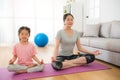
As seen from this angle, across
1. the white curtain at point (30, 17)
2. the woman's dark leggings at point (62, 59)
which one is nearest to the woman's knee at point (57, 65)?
the woman's dark leggings at point (62, 59)

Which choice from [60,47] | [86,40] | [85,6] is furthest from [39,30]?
[60,47]

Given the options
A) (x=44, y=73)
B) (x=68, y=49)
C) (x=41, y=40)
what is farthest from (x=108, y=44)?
(x=41, y=40)

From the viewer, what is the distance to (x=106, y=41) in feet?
9.33

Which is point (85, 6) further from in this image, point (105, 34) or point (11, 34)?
point (11, 34)

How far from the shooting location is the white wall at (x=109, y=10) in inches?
157

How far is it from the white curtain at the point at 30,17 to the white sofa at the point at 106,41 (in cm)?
267

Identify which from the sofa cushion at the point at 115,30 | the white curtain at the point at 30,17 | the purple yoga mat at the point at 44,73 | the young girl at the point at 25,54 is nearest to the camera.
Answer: the purple yoga mat at the point at 44,73

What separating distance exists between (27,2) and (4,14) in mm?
978

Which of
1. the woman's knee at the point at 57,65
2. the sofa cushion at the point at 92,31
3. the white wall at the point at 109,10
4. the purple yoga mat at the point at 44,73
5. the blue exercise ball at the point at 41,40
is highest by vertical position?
the white wall at the point at 109,10

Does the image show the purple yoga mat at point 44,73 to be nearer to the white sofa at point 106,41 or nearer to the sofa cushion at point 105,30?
the white sofa at point 106,41

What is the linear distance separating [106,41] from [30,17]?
420 cm

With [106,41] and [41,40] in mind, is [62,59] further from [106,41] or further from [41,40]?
[41,40]

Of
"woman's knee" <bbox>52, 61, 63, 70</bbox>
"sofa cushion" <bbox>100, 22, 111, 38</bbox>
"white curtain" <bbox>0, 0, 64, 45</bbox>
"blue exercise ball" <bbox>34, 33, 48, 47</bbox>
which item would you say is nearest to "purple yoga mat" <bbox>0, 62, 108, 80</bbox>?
"woman's knee" <bbox>52, 61, 63, 70</bbox>

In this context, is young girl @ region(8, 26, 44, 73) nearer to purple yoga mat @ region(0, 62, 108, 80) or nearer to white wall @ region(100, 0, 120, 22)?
purple yoga mat @ region(0, 62, 108, 80)
